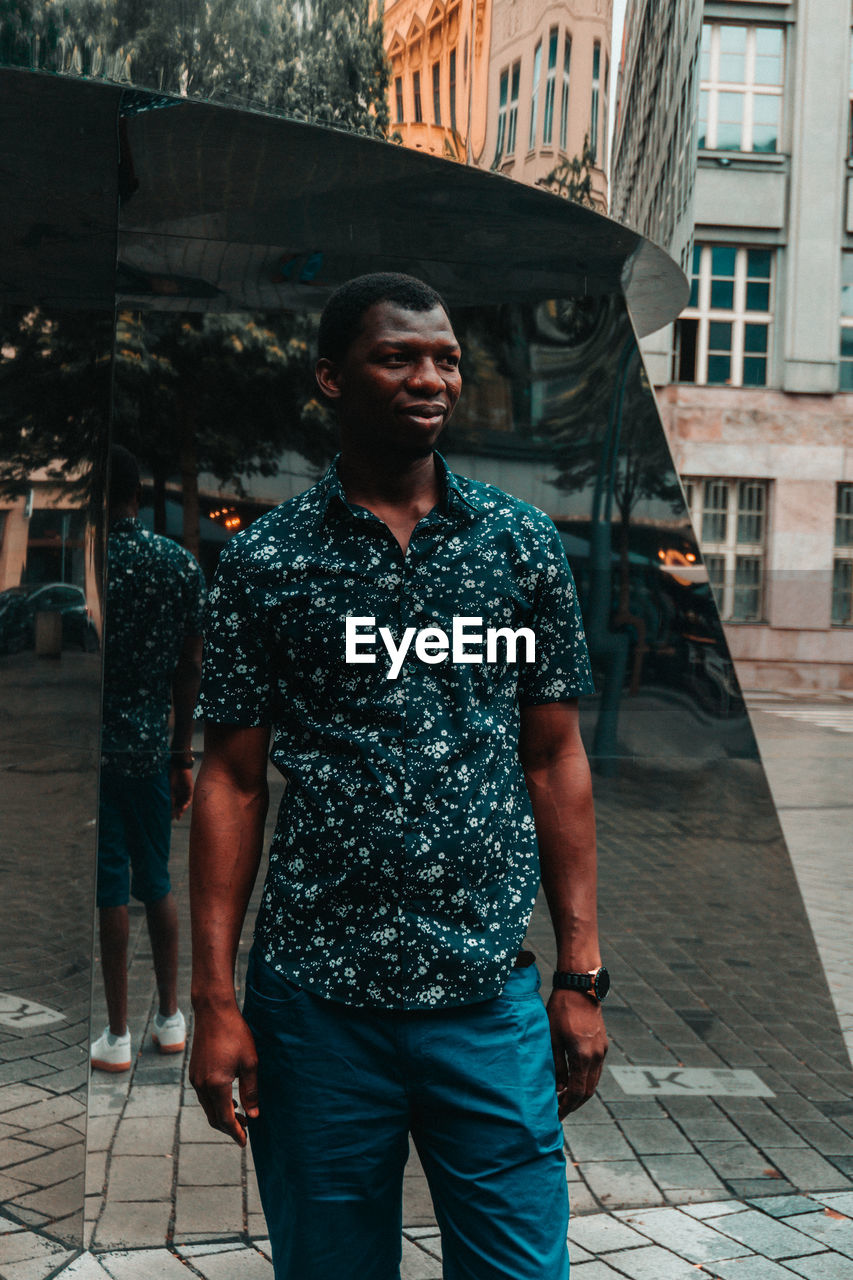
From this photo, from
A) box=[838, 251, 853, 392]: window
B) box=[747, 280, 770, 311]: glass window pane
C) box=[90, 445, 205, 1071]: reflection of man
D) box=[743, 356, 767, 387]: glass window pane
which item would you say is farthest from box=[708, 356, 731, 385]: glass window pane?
box=[90, 445, 205, 1071]: reflection of man

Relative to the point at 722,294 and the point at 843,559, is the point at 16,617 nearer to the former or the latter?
the point at 843,559

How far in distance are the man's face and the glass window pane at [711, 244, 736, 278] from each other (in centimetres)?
1587

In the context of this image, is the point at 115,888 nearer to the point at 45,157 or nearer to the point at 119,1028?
the point at 119,1028

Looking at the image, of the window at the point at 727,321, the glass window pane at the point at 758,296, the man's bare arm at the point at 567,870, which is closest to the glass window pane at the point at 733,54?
the window at the point at 727,321

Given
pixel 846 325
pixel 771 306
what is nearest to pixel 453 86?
pixel 771 306

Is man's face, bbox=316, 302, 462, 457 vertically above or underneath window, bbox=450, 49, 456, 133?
underneath

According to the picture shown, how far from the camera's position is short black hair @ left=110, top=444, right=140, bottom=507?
3.51 metres

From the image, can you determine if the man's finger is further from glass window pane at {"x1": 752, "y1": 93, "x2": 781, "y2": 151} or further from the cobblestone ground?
glass window pane at {"x1": 752, "y1": 93, "x2": 781, "y2": 151}

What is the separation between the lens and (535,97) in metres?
3.29

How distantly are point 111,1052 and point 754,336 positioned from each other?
17.3m

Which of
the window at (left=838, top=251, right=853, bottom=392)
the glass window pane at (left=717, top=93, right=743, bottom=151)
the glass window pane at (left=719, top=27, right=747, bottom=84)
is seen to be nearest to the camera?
the glass window pane at (left=717, top=93, right=743, bottom=151)

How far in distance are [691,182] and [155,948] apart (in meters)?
2.93

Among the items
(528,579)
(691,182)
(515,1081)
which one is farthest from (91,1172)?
(691,182)

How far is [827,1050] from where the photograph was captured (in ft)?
13.1
